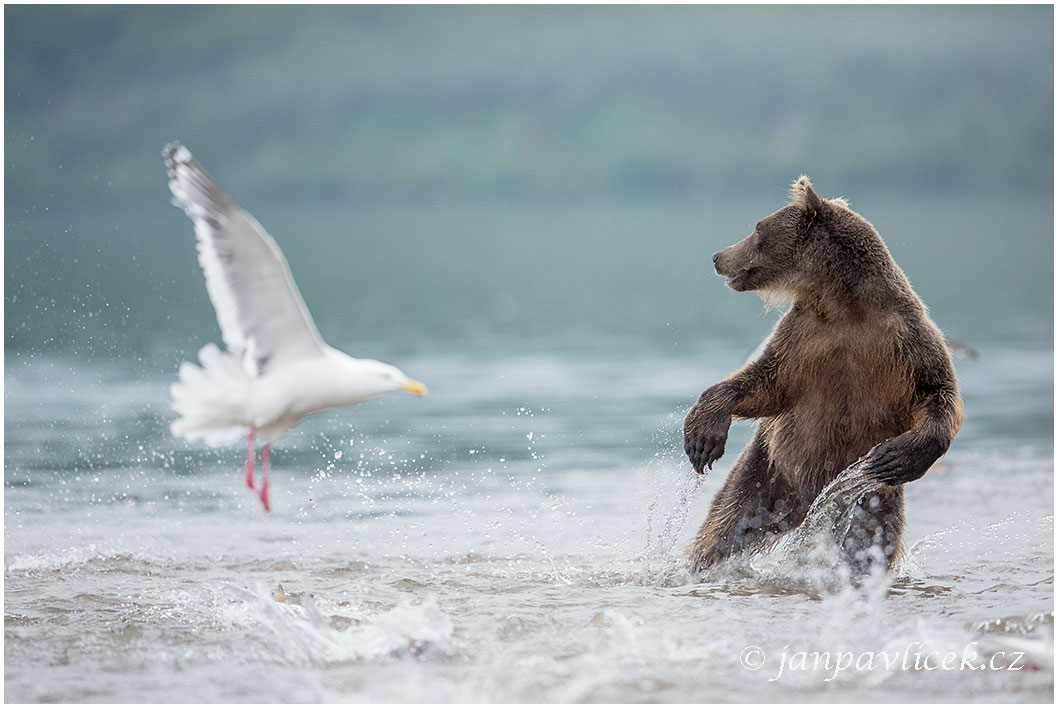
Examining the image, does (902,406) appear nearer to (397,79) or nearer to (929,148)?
(929,148)

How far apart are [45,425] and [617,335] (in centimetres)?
1151

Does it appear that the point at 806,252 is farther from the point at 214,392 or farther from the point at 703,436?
the point at 214,392

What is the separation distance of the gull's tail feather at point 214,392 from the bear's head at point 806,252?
8.45 feet

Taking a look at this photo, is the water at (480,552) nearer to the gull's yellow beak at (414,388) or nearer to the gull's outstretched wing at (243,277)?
the gull's yellow beak at (414,388)

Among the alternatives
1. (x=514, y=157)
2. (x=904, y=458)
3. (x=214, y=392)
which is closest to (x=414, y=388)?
Result: (x=214, y=392)

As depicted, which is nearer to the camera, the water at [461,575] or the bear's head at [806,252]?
the water at [461,575]

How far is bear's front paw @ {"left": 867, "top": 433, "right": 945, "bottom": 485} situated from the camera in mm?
Result: 6277

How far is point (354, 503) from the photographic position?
30.7 feet

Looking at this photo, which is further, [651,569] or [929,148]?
[929,148]

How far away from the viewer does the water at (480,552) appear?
212 inches

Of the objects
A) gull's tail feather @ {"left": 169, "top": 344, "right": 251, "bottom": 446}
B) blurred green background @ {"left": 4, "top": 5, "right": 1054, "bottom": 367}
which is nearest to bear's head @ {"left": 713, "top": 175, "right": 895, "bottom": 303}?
gull's tail feather @ {"left": 169, "top": 344, "right": 251, "bottom": 446}

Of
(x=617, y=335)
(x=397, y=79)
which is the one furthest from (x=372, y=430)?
(x=397, y=79)

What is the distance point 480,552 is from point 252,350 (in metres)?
2.92

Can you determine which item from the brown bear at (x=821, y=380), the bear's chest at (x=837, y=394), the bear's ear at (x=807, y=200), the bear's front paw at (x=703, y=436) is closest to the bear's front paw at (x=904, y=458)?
the brown bear at (x=821, y=380)
